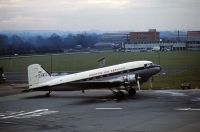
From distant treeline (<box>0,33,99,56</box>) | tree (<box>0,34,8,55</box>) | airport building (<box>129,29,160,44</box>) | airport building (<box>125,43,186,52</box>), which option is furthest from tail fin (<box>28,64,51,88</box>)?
airport building (<box>129,29,160,44</box>)

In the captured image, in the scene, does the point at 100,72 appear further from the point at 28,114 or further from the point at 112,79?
the point at 28,114

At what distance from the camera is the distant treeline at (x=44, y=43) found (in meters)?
56.0

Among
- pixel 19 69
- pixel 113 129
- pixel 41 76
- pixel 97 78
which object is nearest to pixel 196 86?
pixel 97 78

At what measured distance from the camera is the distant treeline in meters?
56.0

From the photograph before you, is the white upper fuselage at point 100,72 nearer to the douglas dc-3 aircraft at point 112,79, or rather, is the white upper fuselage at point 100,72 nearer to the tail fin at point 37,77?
the douglas dc-3 aircraft at point 112,79

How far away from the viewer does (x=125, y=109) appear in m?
31.0

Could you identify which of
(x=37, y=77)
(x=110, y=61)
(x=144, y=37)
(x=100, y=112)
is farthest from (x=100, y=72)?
(x=144, y=37)

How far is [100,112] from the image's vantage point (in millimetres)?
30000

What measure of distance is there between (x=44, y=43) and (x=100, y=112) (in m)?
39.4

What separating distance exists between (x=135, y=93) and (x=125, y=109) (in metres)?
9.98

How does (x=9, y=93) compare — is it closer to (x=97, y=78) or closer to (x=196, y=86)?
(x=97, y=78)

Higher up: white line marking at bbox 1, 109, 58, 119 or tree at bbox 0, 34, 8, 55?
tree at bbox 0, 34, 8, 55

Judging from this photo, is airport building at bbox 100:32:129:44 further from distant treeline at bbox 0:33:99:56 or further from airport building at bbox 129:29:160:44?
distant treeline at bbox 0:33:99:56

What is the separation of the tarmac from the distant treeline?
41.7 feet
